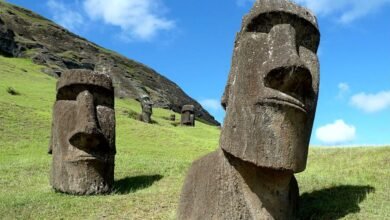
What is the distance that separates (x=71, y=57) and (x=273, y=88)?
289 feet

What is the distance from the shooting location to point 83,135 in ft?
42.6

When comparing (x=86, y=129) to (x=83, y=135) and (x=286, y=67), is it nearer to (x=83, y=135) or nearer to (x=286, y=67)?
(x=83, y=135)

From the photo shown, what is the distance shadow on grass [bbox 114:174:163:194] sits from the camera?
1386cm

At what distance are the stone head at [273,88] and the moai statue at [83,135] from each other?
257 inches

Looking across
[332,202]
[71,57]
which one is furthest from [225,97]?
[71,57]

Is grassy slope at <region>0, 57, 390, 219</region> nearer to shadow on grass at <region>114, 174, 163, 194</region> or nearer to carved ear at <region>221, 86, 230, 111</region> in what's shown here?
shadow on grass at <region>114, 174, 163, 194</region>

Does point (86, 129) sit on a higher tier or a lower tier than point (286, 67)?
lower

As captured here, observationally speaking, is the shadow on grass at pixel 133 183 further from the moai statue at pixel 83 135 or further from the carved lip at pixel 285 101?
the carved lip at pixel 285 101

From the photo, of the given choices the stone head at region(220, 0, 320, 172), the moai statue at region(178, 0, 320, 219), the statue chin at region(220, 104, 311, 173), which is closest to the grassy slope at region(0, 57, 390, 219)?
the moai statue at region(178, 0, 320, 219)

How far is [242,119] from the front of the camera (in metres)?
7.03

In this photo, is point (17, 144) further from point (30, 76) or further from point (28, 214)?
point (30, 76)

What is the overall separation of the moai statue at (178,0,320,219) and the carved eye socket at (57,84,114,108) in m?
6.99

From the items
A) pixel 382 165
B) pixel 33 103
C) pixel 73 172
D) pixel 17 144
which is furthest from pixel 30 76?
pixel 382 165

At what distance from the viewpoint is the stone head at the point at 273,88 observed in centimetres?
679
